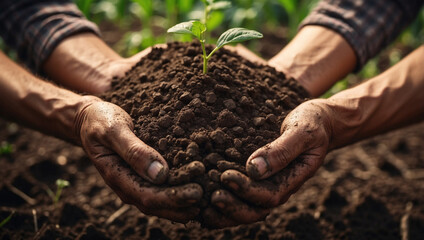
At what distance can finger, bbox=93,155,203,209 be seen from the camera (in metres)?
1.31

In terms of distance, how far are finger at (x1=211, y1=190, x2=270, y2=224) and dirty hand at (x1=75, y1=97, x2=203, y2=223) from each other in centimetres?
6

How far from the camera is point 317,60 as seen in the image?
6.95 feet

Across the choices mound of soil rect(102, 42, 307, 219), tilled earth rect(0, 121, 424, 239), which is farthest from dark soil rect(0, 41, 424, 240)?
mound of soil rect(102, 42, 307, 219)

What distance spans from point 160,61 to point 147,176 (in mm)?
646

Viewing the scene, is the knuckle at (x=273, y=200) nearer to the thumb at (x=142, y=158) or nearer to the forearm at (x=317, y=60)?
the thumb at (x=142, y=158)

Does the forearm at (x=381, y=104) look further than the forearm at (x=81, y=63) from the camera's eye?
No

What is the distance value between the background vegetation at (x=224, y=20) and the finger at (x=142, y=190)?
1438 mm

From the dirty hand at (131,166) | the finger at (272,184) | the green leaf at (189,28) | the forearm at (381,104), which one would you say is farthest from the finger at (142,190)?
the forearm at (381,104)

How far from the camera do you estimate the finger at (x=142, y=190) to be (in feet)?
4.30

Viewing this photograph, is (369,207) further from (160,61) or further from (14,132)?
(14,132)

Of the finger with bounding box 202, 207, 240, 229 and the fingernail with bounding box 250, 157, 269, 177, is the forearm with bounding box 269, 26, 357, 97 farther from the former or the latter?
the finger with bounding box 202, 207, 240, 229

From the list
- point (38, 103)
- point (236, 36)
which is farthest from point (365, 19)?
point (38, 103)

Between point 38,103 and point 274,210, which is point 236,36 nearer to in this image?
point 38,103

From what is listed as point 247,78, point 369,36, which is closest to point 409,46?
point 369,36
